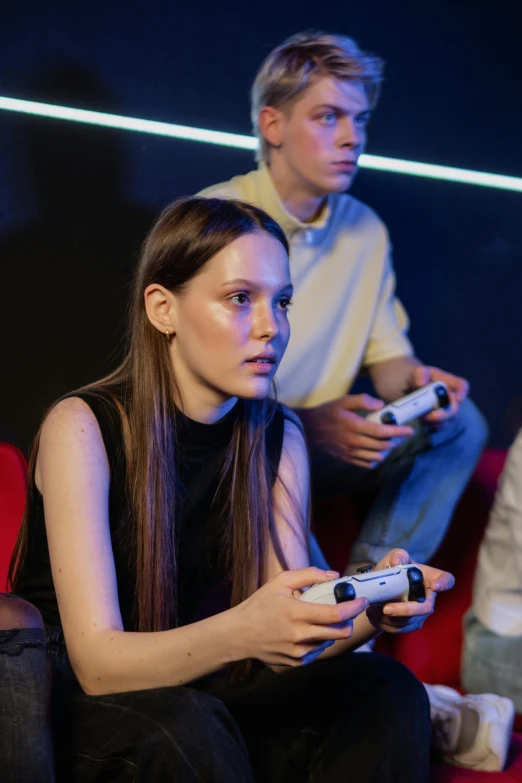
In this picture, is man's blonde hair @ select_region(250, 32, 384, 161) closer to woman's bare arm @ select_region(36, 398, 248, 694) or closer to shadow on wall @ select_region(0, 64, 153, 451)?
shadow on wall @ select_region(0, 64, 153, 451)

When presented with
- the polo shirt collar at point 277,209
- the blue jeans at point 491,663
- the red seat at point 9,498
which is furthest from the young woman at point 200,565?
the polo shirt collar at point 277,209

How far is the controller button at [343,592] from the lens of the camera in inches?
42.0

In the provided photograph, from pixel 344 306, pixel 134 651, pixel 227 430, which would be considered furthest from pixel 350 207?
pixel 134 651

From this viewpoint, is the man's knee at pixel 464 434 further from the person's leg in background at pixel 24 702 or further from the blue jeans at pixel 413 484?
the person's leg in background at pixel 24 702

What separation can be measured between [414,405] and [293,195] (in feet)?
1.94

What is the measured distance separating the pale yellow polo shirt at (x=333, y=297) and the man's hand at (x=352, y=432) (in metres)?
0.23

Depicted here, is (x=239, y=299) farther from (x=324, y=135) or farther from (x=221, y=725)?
(x=324, y=135)

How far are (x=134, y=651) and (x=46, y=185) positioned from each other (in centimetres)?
124

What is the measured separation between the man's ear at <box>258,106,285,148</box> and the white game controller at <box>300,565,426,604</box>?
120 centimetres

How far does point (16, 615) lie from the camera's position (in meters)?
1.12

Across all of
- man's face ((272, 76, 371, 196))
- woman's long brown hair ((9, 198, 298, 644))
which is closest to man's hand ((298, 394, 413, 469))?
woman's long brown hair ((9, 198, 298, 644))

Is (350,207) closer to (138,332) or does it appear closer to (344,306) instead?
(344,306)

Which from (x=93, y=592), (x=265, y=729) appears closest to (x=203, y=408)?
(x=93, y=592)

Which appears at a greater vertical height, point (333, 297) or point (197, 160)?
point (197, 160)
